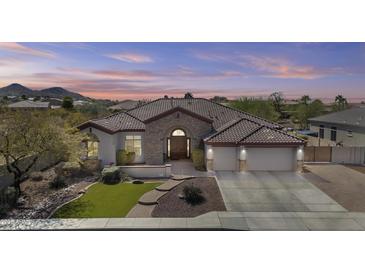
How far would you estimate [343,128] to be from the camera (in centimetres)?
2752

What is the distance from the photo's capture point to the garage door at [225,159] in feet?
62.5

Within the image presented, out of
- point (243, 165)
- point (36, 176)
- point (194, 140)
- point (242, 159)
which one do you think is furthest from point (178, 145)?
point (36, 176)

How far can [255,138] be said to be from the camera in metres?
18.9

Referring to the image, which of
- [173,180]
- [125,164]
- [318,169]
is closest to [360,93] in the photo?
[318,169]

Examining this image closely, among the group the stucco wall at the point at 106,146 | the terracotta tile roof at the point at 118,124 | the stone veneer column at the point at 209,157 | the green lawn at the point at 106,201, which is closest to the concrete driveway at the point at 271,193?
the stone veneer column at the point at 209,157

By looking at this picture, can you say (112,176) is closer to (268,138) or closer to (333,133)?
(268,138)

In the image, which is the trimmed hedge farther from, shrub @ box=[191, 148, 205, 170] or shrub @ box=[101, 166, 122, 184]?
shrub @ box=[191, 148, 205, 170]

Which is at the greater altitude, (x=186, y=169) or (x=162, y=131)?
(x=162, y=131)

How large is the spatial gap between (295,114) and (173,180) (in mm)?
36253

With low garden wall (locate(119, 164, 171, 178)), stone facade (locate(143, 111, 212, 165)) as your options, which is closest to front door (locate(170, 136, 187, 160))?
stone facade (locate(143, 111, 212, 165))

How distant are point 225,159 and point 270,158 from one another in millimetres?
3201

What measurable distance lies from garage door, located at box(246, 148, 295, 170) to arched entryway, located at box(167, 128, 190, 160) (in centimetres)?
500
